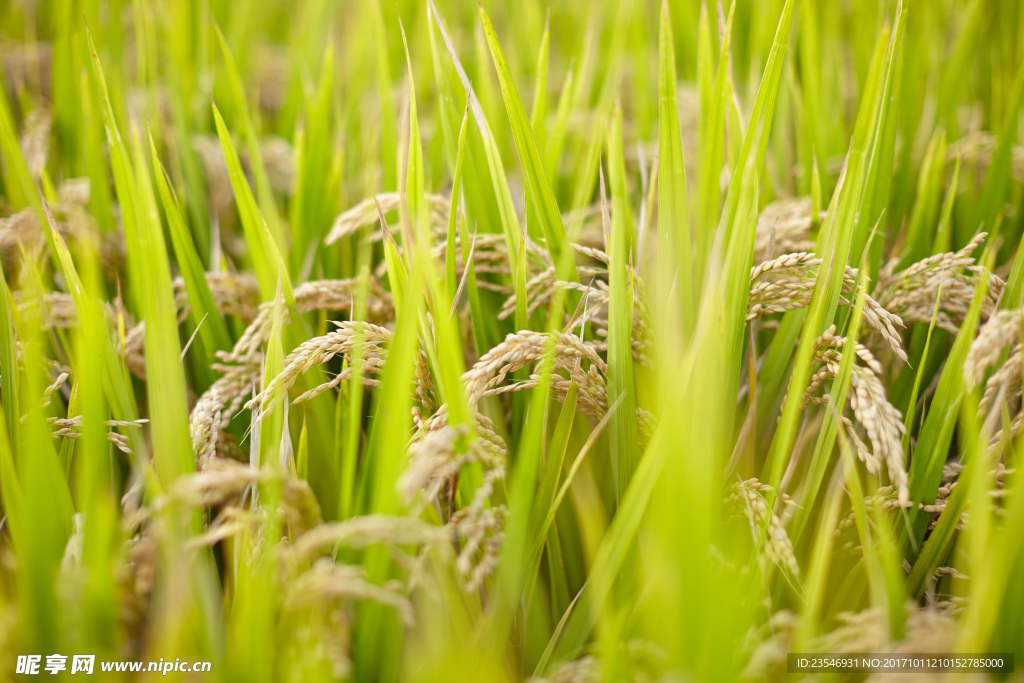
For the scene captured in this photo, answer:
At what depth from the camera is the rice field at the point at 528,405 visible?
2.22ft

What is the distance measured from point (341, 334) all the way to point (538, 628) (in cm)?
57

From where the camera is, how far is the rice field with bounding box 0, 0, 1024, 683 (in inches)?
26.6

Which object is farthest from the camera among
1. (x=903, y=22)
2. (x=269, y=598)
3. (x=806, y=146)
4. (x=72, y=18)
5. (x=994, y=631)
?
(x=72, y=18)

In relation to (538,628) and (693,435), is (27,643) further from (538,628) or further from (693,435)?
(693,435)

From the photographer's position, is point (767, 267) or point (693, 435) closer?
point (693, 435)

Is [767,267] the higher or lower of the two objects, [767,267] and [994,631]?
the higher

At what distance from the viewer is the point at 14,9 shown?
196 centimetres

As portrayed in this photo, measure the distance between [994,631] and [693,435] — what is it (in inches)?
21.3

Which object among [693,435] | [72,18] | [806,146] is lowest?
[693,435]

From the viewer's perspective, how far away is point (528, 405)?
97 cm

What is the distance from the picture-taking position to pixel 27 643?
27.1 inches

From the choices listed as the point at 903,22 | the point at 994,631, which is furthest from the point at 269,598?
the point at 903,22

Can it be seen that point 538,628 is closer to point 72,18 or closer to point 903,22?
point 903,22

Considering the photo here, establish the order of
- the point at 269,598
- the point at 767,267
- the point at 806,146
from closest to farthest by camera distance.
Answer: the point at 269,598, the point at 767,267, the point at 806,146
